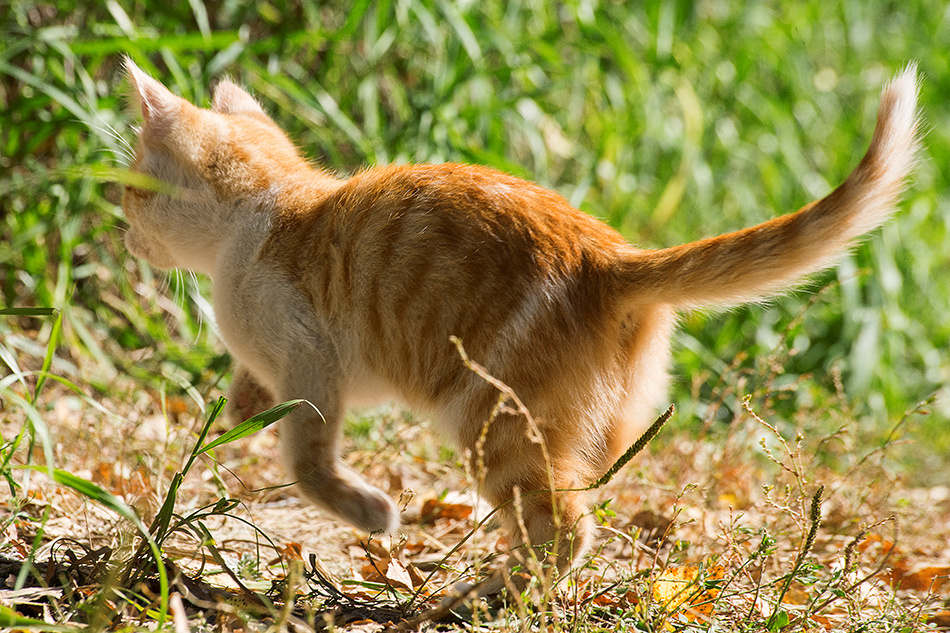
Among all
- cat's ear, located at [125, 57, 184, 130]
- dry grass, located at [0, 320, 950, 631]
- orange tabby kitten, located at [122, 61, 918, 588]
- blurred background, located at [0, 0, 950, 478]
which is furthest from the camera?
blurred background, located at [0, 0, 950, 478]

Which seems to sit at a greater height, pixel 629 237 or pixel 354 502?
pixel 629 237

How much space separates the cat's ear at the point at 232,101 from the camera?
102 inches

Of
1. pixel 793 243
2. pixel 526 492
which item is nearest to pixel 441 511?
pixel 526 492

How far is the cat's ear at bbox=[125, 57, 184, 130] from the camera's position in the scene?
86.8 inches

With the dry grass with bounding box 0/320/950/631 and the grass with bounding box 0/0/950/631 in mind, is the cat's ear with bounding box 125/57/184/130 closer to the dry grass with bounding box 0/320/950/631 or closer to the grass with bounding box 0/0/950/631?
the grass with bounding box 0/0/950/631

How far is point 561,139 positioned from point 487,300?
2940 millimetres

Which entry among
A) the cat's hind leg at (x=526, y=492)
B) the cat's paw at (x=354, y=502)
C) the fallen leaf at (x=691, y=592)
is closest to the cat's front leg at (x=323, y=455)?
the cat's paw at (x=354, y=502)

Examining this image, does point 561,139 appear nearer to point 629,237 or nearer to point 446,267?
point 629,237

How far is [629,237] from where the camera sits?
4.11 metres

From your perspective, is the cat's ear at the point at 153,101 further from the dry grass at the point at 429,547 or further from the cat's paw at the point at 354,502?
the cat's paw at the point at 354,502

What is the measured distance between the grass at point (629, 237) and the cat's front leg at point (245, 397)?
8 cm

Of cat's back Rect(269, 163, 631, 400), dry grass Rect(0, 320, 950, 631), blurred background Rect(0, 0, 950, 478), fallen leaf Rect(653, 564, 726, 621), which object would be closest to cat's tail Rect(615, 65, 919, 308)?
cat's back Rect(269, 163, 631, 400)

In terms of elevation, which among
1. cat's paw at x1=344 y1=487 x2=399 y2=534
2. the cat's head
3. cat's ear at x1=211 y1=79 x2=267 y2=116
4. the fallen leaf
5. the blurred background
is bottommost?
the fallen leaf

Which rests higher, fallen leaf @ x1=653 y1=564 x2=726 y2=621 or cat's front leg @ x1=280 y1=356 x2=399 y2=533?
cat's front leg @ x1=280 y1=356 x2=399 y2=533
